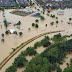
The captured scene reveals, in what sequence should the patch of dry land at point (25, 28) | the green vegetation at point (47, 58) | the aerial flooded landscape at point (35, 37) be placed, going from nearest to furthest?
the green vegetation at point (47, 58)
the aerial flooded landscape at point (35, 37)
the patch of dry land at point (25, 28)

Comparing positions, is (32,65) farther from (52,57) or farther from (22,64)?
(52,57)

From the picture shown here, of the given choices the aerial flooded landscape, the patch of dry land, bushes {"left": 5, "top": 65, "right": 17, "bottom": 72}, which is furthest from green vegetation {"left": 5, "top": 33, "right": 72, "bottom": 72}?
the patch of dry land

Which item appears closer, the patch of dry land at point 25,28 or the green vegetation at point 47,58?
the green vegetation at point 47,58

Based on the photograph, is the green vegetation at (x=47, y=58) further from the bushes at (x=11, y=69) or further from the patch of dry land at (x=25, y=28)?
the patch of dry land at (x=25, y=28)

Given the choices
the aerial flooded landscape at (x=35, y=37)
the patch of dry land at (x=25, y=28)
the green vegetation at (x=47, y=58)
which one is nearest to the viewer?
the green vegetation at (x=47, y=58)

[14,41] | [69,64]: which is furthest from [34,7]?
[69,64]

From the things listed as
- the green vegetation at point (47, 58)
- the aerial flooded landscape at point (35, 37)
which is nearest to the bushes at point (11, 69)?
the aerial flooded landscape at point (35, 37)

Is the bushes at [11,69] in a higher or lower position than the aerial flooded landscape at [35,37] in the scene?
lower

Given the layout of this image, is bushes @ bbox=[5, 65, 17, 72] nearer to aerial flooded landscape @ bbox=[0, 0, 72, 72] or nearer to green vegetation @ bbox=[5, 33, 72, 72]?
aerial flooded landscape @ bbox=[0, 0, 72, 72]
